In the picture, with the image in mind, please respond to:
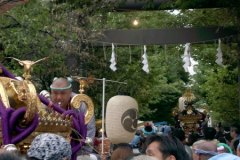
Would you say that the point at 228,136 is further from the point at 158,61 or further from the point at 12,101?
the point at 158,61

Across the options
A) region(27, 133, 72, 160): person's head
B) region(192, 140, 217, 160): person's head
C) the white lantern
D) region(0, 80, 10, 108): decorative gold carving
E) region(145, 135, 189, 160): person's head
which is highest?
region(0, 80, 10, 108): decorative gold carving

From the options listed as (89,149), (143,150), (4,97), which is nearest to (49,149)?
(4,97)

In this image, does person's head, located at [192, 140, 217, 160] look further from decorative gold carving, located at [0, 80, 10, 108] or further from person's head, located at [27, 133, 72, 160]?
person's head, located at [27, 133, 72, 160]

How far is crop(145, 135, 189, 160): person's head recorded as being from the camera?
173 inches

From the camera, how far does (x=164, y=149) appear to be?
4.40m

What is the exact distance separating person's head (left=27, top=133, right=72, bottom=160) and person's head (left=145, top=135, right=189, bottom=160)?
3.52 ft

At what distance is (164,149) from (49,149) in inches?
49.0

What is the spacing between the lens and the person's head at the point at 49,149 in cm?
335

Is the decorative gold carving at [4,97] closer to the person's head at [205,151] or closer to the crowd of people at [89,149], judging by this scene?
the crowd of people at [89,149]

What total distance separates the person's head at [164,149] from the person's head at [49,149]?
1.07 meters

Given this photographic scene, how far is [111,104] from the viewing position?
35.7 ft

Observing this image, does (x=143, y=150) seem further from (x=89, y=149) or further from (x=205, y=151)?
(x=205, y=151)

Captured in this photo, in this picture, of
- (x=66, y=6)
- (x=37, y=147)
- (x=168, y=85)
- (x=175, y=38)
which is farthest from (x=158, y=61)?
(x=37, y=147)

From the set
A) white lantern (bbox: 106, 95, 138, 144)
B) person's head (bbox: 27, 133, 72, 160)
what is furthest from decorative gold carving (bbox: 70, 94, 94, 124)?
white lantern (bbox: 106, 95, 138, 144)
